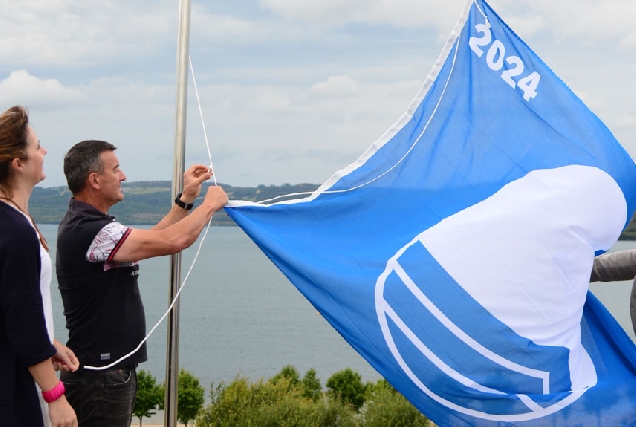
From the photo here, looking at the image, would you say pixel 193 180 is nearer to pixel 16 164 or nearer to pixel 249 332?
pixel 16 164

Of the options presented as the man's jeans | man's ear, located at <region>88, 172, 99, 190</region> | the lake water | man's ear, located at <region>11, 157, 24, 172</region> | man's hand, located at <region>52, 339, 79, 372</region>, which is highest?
man's ear, located at <region>11, 157, 24, 172</region>

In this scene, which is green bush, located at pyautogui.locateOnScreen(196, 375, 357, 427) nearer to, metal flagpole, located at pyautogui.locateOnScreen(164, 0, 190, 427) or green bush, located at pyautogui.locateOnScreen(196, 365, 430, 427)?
green bush, located at pyautogui.locateOnScreen(196, 365, 430, 427)

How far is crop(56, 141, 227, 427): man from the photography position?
3840 millimetres

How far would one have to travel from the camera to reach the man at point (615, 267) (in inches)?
175

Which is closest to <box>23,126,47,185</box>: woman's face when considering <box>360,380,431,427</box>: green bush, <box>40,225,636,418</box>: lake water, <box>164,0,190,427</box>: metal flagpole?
<box>164,0,190,427</box>: metal flagpole

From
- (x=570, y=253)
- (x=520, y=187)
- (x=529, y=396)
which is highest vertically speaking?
(x=520, y=187)

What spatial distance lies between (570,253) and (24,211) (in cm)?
252

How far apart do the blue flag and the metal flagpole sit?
0.38 m

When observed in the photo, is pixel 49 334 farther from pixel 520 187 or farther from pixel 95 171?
pixel 520 187

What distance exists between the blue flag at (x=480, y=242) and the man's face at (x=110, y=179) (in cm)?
52

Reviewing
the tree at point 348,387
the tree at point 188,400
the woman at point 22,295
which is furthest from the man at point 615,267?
the tree at point 348,387

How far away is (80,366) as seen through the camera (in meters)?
3.94

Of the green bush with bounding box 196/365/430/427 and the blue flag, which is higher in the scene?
the blue flag

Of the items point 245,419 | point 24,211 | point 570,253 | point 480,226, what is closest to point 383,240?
point 480,226
